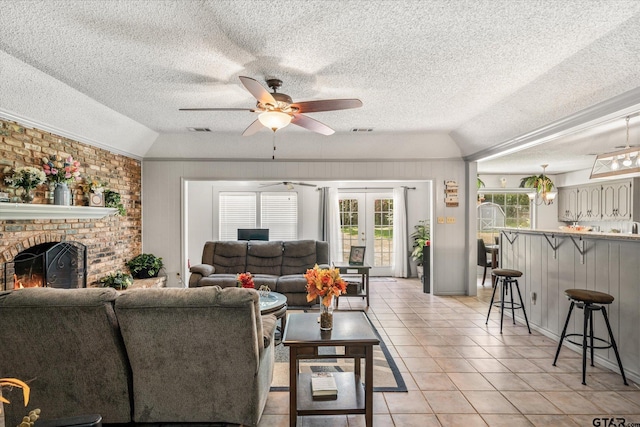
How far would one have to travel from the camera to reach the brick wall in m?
3.35

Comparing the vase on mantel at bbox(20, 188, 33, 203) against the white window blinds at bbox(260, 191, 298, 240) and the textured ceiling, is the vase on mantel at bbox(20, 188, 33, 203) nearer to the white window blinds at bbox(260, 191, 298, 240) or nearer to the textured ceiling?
the textured ceiling

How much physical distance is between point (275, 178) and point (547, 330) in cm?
439

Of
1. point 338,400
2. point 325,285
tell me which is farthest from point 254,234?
point 338,400

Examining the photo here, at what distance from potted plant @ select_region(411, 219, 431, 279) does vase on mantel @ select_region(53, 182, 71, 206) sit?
5.88 m

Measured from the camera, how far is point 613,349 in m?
3.06

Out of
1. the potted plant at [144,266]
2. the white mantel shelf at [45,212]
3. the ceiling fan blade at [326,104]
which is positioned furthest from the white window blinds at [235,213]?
the ceiling fan blade at [326,104]

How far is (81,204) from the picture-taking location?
436 cm

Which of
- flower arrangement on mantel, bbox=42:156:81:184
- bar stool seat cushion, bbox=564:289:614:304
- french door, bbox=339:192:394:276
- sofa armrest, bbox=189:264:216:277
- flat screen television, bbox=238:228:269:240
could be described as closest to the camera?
bar stool seat cushion, bbox=564:289:614:304

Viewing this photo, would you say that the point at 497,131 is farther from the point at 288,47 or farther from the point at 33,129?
the point at 33,129

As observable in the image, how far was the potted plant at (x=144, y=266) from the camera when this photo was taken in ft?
18.1

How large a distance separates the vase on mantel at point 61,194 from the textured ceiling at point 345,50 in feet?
3.40

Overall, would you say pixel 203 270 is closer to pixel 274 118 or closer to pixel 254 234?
pixel 254 234

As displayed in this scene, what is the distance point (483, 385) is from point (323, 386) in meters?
1.43

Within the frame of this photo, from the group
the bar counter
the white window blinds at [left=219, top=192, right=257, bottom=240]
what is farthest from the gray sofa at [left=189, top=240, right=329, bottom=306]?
the bar counter
